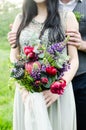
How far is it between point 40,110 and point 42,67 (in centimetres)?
36

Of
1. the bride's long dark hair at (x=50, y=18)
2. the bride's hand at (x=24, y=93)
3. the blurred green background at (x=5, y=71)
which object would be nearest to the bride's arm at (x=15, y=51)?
the bride's long dark hair at (x=50, y=18)

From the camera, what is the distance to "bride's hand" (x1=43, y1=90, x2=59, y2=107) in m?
→ 4.05

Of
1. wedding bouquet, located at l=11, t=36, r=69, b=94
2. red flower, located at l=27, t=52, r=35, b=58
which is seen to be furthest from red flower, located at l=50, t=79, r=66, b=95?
red flower, located at l=27, t=52, r=35, b=58

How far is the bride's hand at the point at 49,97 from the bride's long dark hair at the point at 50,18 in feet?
1.31

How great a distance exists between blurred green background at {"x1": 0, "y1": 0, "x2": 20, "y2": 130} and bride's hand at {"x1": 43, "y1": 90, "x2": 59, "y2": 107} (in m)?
1.72

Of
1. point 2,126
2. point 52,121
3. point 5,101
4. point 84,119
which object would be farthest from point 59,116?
point 5,101

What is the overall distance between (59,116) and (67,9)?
86 cm

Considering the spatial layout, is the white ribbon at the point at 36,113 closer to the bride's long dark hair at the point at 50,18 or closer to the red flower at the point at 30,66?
the red flower at the point at 30,66

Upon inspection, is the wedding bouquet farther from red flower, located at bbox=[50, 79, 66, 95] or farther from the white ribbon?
the white ribbon

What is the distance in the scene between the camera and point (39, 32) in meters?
4.21

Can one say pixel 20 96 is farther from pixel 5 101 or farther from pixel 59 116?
pixel 5 101

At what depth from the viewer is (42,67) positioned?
382 cm

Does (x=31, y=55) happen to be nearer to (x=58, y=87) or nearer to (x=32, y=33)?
(x=58, y=87)

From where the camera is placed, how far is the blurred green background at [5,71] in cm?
646
